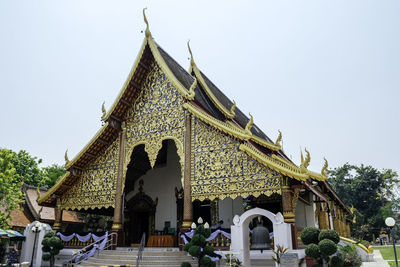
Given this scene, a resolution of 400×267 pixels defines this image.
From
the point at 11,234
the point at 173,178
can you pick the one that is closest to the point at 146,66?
the point at 173,178

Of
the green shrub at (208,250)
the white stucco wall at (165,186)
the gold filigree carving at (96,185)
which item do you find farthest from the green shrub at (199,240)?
the white stucco wall at (165,186)

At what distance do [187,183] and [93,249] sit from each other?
3331 millimetres

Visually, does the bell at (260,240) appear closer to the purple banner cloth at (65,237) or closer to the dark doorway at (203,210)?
the dark doorway at (203,210)

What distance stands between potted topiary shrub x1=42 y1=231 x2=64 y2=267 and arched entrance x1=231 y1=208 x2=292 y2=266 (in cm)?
553

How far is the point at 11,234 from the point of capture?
11539 mm

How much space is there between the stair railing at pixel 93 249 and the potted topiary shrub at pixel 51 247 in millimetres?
508

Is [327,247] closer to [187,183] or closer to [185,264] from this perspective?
[185,264]

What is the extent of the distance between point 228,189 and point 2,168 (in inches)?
408

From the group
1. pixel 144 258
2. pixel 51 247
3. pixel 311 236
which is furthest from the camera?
pixel 51 247

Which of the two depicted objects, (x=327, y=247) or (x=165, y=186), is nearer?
(x=327, y=247)

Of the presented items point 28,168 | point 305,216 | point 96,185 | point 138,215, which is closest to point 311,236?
point 305,216

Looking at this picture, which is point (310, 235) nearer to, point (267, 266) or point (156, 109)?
point (267, 266)

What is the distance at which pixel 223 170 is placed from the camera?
9148mm

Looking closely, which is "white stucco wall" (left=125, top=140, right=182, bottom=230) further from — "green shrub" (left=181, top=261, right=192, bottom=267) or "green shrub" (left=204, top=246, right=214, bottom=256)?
"green shrub" (left=204, top=246, right=214, bottom=256)
